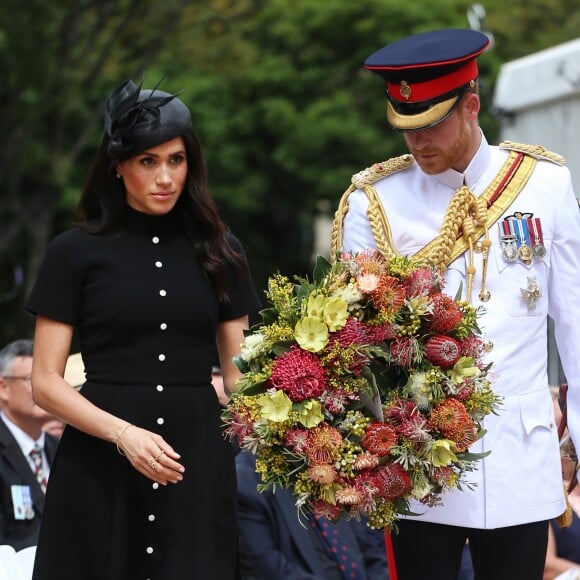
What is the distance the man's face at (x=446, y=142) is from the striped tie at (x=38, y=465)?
3499 millimetres

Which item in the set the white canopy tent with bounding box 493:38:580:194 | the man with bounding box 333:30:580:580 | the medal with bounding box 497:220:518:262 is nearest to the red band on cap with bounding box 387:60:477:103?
the man with bounding box 333:30:580:580

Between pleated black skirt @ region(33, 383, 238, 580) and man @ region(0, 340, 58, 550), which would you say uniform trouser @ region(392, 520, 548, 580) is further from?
man @ region(0, 340, 58, 550)

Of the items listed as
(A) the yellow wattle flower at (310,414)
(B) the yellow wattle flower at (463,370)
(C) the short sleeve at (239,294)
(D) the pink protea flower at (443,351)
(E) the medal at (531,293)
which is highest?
(C) the short sleeve at (239,294)

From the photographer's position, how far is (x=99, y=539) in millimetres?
3650

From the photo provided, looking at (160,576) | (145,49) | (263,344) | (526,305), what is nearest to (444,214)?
(526,305)

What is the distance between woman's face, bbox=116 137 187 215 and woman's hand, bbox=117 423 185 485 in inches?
26.1

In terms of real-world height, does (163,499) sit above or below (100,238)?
below

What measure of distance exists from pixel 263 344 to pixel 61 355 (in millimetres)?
629

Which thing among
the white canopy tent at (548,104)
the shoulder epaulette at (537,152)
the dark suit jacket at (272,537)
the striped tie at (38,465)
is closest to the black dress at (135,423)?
the shoulder epaulette at (537,152)

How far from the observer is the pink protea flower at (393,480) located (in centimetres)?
331

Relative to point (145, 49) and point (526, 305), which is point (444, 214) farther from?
point (145, 49)

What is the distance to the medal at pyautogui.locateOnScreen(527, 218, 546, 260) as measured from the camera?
3.70m

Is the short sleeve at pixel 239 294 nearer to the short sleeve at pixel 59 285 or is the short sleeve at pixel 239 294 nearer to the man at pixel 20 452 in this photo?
the short sleeve at pixel 59 285

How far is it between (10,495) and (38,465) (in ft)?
1.72
